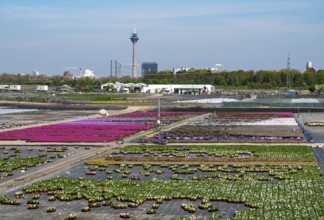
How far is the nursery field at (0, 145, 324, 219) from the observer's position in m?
22.6

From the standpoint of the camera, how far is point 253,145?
42.9 m

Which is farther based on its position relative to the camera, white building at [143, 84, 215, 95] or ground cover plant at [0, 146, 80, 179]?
white building at [143, 84, 215, 95]

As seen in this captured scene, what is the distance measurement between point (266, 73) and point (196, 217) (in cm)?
17738

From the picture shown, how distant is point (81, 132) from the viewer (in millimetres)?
52500

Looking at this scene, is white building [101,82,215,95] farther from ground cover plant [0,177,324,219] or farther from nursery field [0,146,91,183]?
ground cover plant [0,177,324,219]

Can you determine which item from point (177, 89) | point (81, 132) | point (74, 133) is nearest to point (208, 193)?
point (74, 133)

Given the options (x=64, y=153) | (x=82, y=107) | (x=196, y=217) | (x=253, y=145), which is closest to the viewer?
(x=196, y=217)

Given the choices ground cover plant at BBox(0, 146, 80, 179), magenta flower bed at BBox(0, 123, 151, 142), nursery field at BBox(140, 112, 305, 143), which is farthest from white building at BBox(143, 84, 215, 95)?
ground cover plant at BBox(0, 146, 80, 179)

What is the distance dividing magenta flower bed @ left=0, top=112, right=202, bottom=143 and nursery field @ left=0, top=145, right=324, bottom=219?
12292 millimetres

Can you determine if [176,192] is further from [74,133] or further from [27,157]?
[74,133]

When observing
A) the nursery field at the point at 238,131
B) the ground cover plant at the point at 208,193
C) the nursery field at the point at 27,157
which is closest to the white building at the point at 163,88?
the nursery field at the point at 238,131

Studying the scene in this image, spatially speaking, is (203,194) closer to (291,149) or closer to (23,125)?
(291,149)

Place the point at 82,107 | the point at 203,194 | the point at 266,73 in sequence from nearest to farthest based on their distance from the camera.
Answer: the point at 203,194 < the point at 82,107 < the point at 266,73

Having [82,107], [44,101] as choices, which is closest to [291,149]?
[82,107]
